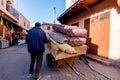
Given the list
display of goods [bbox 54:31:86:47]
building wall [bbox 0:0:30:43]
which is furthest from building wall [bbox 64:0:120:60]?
building wall [bbox 0:0:30:43]

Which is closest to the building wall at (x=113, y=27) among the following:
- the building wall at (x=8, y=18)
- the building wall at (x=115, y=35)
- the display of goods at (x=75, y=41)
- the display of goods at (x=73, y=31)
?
the building wall at (x=115, y=35)

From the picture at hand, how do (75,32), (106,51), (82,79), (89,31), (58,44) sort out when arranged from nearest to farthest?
(82,79) < (58,44) < (75,32) < (106,51) < (89,31)

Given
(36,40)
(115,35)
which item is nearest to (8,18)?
(115,35)

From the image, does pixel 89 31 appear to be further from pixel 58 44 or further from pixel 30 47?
pixel 30 47

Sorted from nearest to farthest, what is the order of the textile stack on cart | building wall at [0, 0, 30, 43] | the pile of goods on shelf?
the textile stack on cart
the pile of goods on shelf
building wall at [0, 0, 30, 43]

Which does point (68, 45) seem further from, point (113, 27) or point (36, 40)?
point (113, 27)

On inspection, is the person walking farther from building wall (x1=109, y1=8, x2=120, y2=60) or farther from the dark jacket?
building wall (x1=109, y1=8, x2=120, y2=60)

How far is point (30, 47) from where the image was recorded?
6484mm

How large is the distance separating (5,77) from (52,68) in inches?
85.8

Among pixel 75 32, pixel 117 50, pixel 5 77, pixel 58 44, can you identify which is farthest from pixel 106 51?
pixel 5 77

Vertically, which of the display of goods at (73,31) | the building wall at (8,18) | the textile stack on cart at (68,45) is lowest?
the textile stack on cart at (68,45)

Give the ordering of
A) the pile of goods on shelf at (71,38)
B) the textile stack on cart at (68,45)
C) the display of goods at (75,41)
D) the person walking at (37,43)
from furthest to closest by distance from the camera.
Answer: the display of goods at (75,41) → the pile of goods on shelf at (71,38) → the textile stack on cart at (68,45) → the person walking at (37,43)

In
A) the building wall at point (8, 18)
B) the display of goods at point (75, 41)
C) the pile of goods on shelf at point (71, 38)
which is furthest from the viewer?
the building wall at point (8, 18)

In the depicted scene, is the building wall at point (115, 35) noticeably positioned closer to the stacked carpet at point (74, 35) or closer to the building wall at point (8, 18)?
the stacked carpet at point (74, 35)
